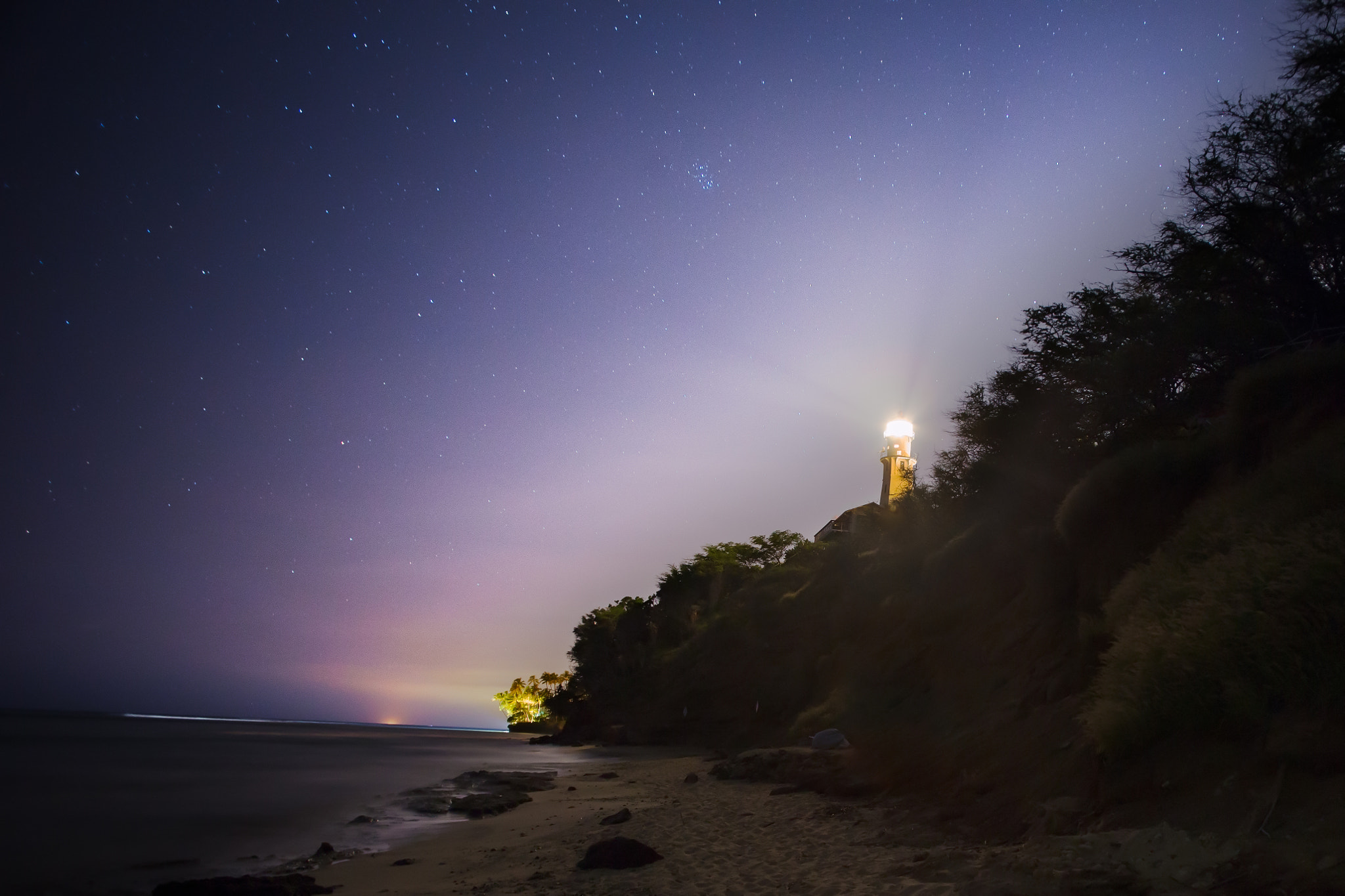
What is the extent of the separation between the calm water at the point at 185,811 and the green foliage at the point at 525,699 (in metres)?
67.5

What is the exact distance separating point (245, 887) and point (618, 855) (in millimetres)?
4677

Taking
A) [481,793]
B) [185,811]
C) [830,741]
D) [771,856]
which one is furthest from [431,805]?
[771,856]

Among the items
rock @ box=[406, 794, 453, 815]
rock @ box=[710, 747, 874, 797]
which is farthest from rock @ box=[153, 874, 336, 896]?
rock @ box=[710, 747, 874, 797]

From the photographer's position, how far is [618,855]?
28.2ft

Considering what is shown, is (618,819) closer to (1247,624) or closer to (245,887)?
(245,887)

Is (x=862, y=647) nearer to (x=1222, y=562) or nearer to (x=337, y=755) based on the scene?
(x=1222, y=562)

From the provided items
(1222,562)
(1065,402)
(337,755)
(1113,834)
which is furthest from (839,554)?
(337,755)

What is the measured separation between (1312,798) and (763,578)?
39957 millimetres

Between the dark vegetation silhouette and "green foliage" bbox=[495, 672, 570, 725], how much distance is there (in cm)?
8363

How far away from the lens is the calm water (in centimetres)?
1109

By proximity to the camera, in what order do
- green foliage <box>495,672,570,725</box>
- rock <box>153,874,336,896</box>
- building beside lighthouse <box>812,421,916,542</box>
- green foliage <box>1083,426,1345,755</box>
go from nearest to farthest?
green foliage <box>1083,426,1345,755</box> < rock <box>153,874,336,896</box> < building beside lighthouse <box>812,421,916,542</box> < green foliage <box>495,672,570,725</box>

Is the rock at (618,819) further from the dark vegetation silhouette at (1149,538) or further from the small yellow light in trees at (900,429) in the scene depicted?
the small yellow light in trees at (900,429)

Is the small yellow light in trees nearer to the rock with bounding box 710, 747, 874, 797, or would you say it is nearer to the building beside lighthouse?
the building beside lighthouse

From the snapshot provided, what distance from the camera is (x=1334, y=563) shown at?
223 inches
